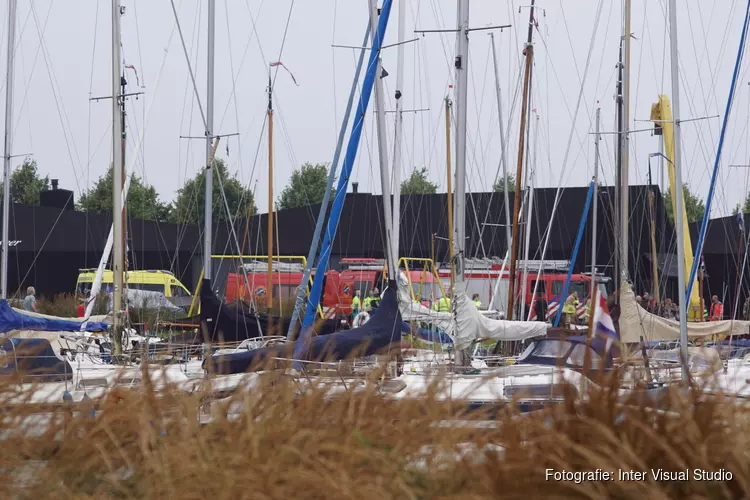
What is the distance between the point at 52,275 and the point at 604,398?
4097 cm

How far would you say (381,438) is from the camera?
17.5 ft

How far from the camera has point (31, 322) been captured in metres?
17.7

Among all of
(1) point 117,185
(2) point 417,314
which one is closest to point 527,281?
(2) point 417,314

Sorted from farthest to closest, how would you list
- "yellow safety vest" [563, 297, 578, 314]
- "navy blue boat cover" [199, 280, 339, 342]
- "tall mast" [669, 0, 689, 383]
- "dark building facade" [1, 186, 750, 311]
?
1. "dark building facade" [1, 186, 750, 311]
2. "yellow safety vest" [563, 297, 578, 314]
3. "navy blue boat cover" [199, 280, 339, 342]
4. "tall mast" [669, 0, 689, 383]

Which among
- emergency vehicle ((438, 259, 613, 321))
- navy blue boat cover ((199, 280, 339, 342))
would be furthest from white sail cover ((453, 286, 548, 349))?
emergency vehicle ((438, 259, 613, 321))

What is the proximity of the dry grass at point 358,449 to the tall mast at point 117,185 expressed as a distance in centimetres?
1012

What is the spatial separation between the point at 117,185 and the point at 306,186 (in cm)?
6094

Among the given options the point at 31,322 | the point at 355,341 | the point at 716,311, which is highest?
the point at 355,341

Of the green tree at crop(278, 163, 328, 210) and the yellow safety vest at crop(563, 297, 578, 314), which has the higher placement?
the green tree at crop(278, 163, 328, 210)

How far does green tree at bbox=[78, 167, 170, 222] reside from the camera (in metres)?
65.8

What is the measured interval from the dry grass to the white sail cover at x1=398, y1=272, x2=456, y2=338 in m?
9.69

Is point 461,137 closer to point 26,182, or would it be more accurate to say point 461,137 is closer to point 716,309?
point 716,309

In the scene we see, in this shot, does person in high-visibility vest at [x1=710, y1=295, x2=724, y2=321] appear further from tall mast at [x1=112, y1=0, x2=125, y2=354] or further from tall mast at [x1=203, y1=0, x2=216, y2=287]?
tall mast at [x1=112, y1=0, x2=125, y2=354]

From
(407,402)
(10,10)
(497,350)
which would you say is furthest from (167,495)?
(10,10)
